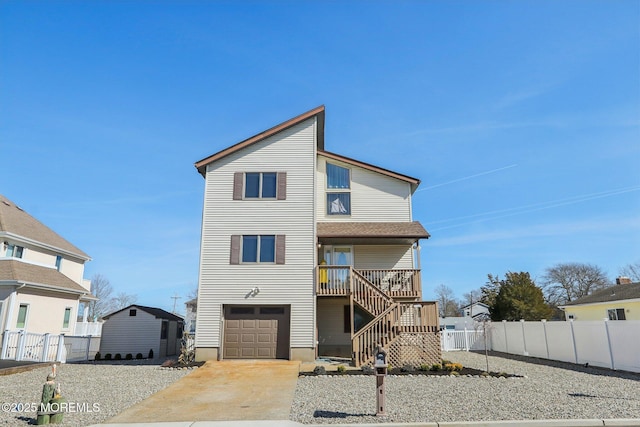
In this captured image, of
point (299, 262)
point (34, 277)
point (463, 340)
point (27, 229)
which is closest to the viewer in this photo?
point (299, 262)

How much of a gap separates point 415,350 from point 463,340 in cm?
1039

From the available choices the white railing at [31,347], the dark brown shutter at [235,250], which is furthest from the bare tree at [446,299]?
the white railing at [31,347]

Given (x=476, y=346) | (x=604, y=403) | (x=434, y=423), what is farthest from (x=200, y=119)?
(x=476, y=346)

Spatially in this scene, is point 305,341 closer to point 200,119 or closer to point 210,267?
point 210,267

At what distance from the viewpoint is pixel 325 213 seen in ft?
62.7

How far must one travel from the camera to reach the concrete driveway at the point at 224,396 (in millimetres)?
7949

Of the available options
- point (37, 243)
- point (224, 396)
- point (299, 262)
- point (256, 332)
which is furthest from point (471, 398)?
point (37, 243)

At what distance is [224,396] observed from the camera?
989 cm

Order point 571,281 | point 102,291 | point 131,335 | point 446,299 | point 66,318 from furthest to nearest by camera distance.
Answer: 1. point 446,299
2. point 102,291
3. point 571,281
4. point 66,318
5. point 131,335

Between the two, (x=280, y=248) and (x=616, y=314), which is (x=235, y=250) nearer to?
(x=280, y=248)

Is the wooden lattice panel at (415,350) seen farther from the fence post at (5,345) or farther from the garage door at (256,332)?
the fence post at (5,345)

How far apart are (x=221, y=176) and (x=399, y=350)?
10.1 m

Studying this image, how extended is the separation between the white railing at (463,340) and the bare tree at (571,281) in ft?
133

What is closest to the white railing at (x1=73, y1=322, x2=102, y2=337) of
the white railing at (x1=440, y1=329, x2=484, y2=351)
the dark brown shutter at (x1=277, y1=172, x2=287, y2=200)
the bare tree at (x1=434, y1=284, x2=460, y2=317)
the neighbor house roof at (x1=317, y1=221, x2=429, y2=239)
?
the dark brown shutter at (x1=277, y1=172, x2=287, y2=200)
